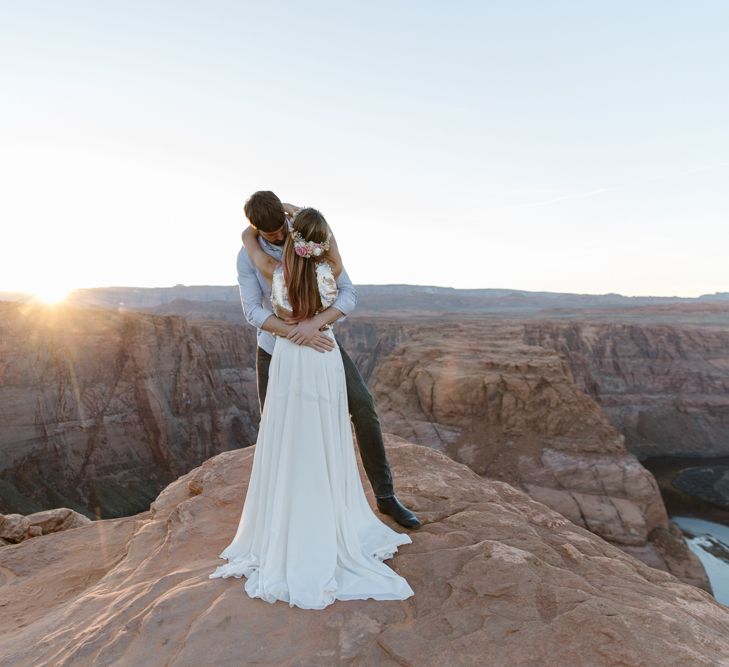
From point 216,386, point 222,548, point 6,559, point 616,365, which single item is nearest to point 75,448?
point 216,386

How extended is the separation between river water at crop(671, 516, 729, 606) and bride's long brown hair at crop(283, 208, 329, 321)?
2419cm

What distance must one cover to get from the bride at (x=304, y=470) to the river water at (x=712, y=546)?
23467mm

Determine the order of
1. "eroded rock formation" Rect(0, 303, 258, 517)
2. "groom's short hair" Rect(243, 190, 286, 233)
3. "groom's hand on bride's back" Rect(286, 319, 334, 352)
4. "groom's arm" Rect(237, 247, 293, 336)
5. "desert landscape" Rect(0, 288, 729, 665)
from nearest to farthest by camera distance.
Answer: "groom's short hair" Rect(243, 190, 286, 233) < "groom's hand on bride's back" Rect(286, 319, 334, 352) < "groom's arm" Rect(237, 247, 293, 336) < "desert landscape" Rect(0, 288, 729, 665) < "eroded rock formation" Rect(0, 303, 258, 517)

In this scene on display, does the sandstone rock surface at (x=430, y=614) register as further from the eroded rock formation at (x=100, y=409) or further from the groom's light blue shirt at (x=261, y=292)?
the eroded rock formation at (x=100, y=409)

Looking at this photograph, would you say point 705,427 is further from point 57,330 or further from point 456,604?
point 57,330

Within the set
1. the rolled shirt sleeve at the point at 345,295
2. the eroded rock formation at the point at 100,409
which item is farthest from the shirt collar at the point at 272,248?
the eroded rock formation at the point at 100,409

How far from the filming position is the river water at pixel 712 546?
20.2 meters

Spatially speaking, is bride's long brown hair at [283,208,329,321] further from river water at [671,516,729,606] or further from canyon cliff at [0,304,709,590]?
river water at [671,516,729,606]

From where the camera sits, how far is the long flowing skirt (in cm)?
246

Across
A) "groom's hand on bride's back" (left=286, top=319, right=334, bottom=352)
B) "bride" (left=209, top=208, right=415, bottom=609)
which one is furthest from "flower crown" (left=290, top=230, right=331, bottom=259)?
"groom's hand on bride's back" (left=286, top=319, right=334, bottom=352)

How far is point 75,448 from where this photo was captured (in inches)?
996

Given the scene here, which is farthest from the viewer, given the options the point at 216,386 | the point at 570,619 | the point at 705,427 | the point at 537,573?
the point at 705,427

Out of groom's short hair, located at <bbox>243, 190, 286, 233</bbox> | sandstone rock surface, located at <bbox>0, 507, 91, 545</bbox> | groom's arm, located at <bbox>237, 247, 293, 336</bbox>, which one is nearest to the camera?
groom's short hair, located at <bbox>243, 190, 286, 233</bbox>

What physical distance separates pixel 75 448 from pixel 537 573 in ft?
95.5
